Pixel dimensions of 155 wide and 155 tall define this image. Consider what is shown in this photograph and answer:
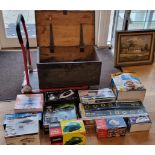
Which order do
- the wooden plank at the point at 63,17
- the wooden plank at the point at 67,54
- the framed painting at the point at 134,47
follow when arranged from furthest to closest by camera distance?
the framed painting at the point at 134,47 → the wooden plank at the point at 67,54 → the wooden plank at the point at 63,17

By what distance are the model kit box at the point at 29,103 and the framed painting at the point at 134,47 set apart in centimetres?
99

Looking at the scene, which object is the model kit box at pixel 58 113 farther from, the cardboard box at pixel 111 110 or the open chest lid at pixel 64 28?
the open chest lid at pixel 64 28

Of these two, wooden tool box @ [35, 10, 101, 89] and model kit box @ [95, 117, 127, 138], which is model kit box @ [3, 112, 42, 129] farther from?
model kit box @ [95, 117, 127, 138]

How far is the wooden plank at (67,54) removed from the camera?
1947 millimetres

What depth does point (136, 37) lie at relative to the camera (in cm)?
224

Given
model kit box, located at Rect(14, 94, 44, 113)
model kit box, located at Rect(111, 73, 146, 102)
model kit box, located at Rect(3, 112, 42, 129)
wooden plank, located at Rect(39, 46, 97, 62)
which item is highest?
wooden plank, located at Rect(39, 46, 97, 62)

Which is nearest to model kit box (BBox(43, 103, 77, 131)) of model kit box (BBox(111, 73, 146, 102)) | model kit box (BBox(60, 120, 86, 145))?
model kit box (BBox(60, 120, 86, 145))

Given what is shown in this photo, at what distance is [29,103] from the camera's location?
160 centimetres

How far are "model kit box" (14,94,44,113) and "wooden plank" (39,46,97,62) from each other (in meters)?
0.44

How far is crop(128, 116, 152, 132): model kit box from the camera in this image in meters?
1.51

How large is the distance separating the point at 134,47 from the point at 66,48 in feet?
2.55

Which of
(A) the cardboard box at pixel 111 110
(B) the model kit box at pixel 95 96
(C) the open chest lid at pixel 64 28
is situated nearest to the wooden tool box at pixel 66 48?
(C) the open chest lid at pixel 64 28

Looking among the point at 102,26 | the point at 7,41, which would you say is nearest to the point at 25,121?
the point at 7,41
